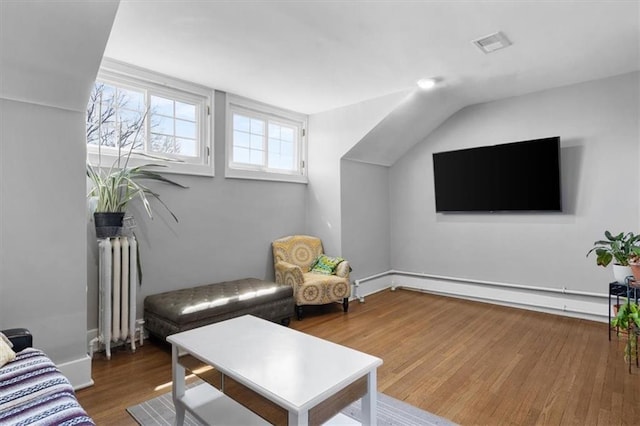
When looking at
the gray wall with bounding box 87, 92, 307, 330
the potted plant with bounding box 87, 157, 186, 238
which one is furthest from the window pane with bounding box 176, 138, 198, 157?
the potted plant with bounding box 87, 157, 186, 238

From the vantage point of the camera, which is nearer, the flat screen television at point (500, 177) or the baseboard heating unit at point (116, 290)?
the baseboard heating unit at point (116, 290)

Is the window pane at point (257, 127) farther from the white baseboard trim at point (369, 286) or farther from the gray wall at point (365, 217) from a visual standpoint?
the white baseboard trim at point (369, 286)

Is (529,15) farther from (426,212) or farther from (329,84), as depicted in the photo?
(426,212)

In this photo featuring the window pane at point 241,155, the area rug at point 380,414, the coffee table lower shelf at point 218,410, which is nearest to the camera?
the coffee table lower shelf at point 218,410

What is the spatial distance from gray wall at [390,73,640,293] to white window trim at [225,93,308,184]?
1.68 meters

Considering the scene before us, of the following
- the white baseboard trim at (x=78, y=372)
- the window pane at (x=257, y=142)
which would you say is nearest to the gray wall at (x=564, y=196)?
the window pane at (x=257, y=142)

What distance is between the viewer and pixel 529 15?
2408 mm

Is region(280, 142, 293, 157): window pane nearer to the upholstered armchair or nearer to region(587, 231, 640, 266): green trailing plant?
the upholstered armchair

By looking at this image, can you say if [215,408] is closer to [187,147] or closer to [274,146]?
[187,147]

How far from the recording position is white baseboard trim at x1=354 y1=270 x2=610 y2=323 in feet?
12.3

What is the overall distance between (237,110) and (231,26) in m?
1.59

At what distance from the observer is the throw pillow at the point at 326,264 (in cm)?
425

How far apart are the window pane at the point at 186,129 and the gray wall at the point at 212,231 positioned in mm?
238

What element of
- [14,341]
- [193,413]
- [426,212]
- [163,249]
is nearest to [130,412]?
[193,413]
